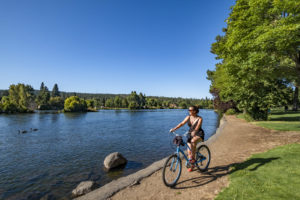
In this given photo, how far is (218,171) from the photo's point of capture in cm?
623

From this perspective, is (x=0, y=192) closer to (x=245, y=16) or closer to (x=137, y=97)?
(x=245, y=16)

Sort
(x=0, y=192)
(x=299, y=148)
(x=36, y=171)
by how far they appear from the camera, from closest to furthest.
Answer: (x=0, y=192) → (x=299, y=148) → (x=36, y=171)

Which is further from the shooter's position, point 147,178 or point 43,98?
point 43,98

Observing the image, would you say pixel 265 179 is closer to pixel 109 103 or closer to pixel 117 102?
pixel 117 102

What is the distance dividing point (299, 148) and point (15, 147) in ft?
73.9

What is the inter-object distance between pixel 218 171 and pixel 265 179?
162 cm

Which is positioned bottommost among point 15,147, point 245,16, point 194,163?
point 15,147

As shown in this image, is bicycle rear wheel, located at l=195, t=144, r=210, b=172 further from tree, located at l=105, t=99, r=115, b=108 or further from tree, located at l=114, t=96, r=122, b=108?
tree, located at l=105, t=99, r=115, b=108

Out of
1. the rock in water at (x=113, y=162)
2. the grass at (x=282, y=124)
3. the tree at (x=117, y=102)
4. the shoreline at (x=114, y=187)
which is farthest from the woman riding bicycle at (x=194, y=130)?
the tree at (x=117, y=102)

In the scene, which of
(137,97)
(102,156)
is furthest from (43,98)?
(102,156)

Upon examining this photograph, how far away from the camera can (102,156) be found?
12180 millimetres

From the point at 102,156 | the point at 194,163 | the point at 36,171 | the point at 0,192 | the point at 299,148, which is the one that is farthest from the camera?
the point at 102,156

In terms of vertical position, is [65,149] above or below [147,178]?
below

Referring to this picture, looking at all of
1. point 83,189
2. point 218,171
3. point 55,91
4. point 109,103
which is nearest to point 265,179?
point 218,171
